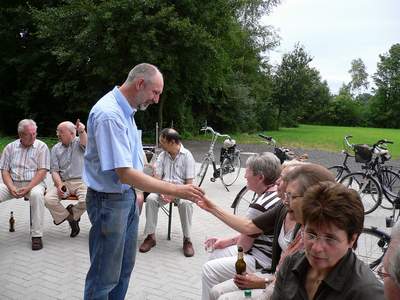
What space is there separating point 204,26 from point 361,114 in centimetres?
5421

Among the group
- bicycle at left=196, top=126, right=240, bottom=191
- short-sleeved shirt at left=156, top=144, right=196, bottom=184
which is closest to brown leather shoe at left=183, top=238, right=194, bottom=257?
short-sleeved shirt at left=156, top=144, right=196, bottom=184

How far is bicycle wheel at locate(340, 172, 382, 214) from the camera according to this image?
736cm

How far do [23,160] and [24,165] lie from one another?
0.06 metres

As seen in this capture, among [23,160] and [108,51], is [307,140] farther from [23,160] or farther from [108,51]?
[23,160]

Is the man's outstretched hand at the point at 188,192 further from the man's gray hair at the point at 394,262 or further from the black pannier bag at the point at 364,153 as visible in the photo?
the black pannier bag at the point at 364,153

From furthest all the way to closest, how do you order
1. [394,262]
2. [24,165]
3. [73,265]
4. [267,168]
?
1. [24,165]
2. [73,265]
3. [267,168]
4. [394,262]

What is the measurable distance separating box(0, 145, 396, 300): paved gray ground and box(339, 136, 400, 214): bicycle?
279 cm

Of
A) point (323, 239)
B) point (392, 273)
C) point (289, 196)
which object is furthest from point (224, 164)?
point (392, 273)

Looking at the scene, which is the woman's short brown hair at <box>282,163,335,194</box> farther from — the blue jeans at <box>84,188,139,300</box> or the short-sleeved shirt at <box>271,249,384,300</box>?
the blue jeans at <box>84,188,139,300</box>

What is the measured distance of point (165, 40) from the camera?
16703 mm

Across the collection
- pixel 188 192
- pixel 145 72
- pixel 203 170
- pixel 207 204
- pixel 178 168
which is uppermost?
pixel 145 72

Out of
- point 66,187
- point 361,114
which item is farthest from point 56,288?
point 361,114

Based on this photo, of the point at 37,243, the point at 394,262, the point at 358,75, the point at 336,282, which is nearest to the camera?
the point at 394,262

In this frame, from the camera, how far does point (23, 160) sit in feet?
17.7
